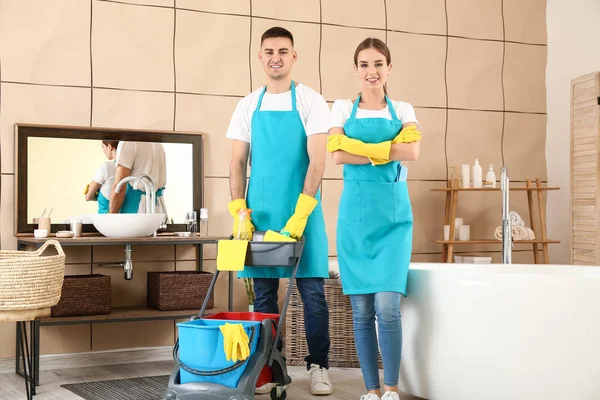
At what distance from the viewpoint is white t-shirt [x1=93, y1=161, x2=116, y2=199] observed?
4.19 metres

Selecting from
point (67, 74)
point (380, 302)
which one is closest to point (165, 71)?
point (67, 74)

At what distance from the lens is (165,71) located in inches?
172

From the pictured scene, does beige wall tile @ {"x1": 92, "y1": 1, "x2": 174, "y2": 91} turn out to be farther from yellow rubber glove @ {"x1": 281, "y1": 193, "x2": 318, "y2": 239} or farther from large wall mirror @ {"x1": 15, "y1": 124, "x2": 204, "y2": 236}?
yellow rubber glove @ {"x1": 281, "y1": 193, "x2": 318, "y2": 239}

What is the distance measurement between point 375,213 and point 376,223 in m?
0.04

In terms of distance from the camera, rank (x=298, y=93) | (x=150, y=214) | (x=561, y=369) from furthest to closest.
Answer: (x=150, y=214) < (x=298, y=93) < (x=561, y=369)

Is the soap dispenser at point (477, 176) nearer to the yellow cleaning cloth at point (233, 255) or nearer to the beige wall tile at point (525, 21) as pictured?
the beige wall tile at point (525, 21)

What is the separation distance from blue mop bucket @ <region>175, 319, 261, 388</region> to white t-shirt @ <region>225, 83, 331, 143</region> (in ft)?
3.20

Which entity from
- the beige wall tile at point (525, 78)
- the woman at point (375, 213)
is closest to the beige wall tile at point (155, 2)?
the woman at point (375, 213)

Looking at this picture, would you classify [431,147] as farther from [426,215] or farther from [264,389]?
[264,389]

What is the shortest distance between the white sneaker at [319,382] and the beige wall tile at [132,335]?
1.27 metres

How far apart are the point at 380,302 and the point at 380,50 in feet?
3.30

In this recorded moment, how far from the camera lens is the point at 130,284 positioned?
4266mm

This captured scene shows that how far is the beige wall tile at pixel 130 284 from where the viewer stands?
4211mm

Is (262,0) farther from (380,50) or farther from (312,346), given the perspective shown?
(312,346)
